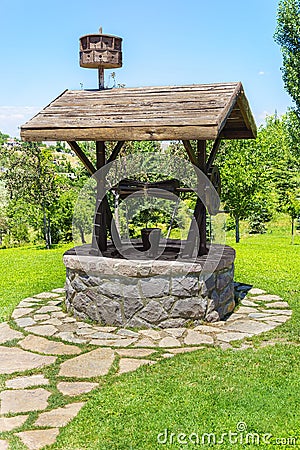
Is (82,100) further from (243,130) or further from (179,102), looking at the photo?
(243,130)

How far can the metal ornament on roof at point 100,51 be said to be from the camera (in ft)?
21.2

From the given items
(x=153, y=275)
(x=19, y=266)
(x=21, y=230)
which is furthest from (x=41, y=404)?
(x=21, y=230)

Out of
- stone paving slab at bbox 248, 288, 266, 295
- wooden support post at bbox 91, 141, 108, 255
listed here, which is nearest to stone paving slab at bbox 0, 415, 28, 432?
wooden support post at bbox 91, 141, 108, 255

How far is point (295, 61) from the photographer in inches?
730

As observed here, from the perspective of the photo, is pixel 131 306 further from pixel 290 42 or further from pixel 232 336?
pixel 290 42

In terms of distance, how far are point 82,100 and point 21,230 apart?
531 inches

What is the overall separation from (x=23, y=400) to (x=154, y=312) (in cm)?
201

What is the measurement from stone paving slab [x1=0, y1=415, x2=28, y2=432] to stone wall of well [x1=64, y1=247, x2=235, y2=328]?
216 centimetres

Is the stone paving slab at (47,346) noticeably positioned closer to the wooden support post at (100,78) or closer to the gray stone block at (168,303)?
the gray stone block at (168,303)

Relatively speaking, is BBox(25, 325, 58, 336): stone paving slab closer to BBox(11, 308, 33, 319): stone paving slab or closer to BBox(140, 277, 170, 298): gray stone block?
BBox(11, 308, 33, 319): stone paving slab

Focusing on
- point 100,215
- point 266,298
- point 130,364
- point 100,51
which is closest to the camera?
point 130,364

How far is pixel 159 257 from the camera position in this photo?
20.3 feet

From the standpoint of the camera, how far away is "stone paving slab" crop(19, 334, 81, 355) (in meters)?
4.73

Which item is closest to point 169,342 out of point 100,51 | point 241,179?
point 100,51
